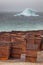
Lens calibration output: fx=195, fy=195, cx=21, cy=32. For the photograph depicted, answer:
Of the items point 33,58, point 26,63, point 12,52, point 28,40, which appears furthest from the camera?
point 28,40

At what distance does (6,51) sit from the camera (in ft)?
4.74

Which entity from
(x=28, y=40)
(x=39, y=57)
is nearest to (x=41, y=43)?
(x=28, y=40)

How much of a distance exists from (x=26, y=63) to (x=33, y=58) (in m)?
0.14

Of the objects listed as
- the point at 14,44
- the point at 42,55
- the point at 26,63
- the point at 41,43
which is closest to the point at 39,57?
the point at 42,55

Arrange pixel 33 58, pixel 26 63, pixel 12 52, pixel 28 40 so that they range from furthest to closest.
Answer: pixel 28 40 < pixel 12 52 < pixel 33 58 < pixel 26 63

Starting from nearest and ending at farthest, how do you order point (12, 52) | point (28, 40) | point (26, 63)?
point (26, 63) → point (12, 52) → point (28, 40)

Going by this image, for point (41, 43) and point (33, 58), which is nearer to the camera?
point (33, 58)

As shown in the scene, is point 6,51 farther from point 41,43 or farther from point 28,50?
point 41,43

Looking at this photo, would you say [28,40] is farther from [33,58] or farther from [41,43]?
[33,58]

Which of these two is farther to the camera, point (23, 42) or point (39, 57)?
point (23, 42)

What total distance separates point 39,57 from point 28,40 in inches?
14.1

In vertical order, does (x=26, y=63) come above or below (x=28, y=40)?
below

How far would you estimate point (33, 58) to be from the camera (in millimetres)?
1347

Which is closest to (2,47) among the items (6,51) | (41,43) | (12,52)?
(6,51)
